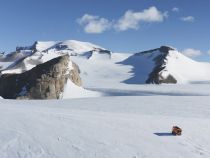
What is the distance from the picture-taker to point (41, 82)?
68.1 meters

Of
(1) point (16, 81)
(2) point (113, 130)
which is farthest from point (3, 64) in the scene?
(2) point (113, 130)

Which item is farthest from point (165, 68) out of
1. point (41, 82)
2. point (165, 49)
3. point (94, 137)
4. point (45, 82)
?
point (94, 137)

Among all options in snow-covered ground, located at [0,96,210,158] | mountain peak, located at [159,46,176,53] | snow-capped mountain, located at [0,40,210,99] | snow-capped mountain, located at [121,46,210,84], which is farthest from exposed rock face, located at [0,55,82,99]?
mountain peak, located at [159,46,176,53]

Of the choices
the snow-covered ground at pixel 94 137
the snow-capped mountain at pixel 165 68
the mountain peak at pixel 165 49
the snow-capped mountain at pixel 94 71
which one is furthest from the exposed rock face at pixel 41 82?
the mountain peak at pixel 165 49

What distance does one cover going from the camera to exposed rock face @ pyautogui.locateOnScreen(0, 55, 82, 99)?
66625mm

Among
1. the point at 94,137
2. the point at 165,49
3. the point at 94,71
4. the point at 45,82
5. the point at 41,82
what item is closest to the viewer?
the point at 94,137

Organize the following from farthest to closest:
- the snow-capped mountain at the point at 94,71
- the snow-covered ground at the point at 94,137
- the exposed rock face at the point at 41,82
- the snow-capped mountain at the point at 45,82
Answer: the snow-capped mountain at the point at 94,71, the snow-capped mountain at the point at 45,82, the exposed rock face at the point at 41,82, the snow-covered ground at the point at 94,137

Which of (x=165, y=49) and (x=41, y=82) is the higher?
(x=165, y=49)

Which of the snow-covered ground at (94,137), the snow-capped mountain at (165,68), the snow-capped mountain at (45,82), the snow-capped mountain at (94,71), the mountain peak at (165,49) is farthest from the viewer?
the mountain peak at (165,49)

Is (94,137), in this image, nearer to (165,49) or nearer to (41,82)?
(41,82)

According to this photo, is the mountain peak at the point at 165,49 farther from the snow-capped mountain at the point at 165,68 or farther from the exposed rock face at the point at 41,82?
the exposed rock face at the point at 41,82

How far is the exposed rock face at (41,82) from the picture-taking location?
66625mm

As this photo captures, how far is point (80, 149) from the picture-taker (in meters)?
14.7

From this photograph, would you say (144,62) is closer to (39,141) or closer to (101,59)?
(101,59)
